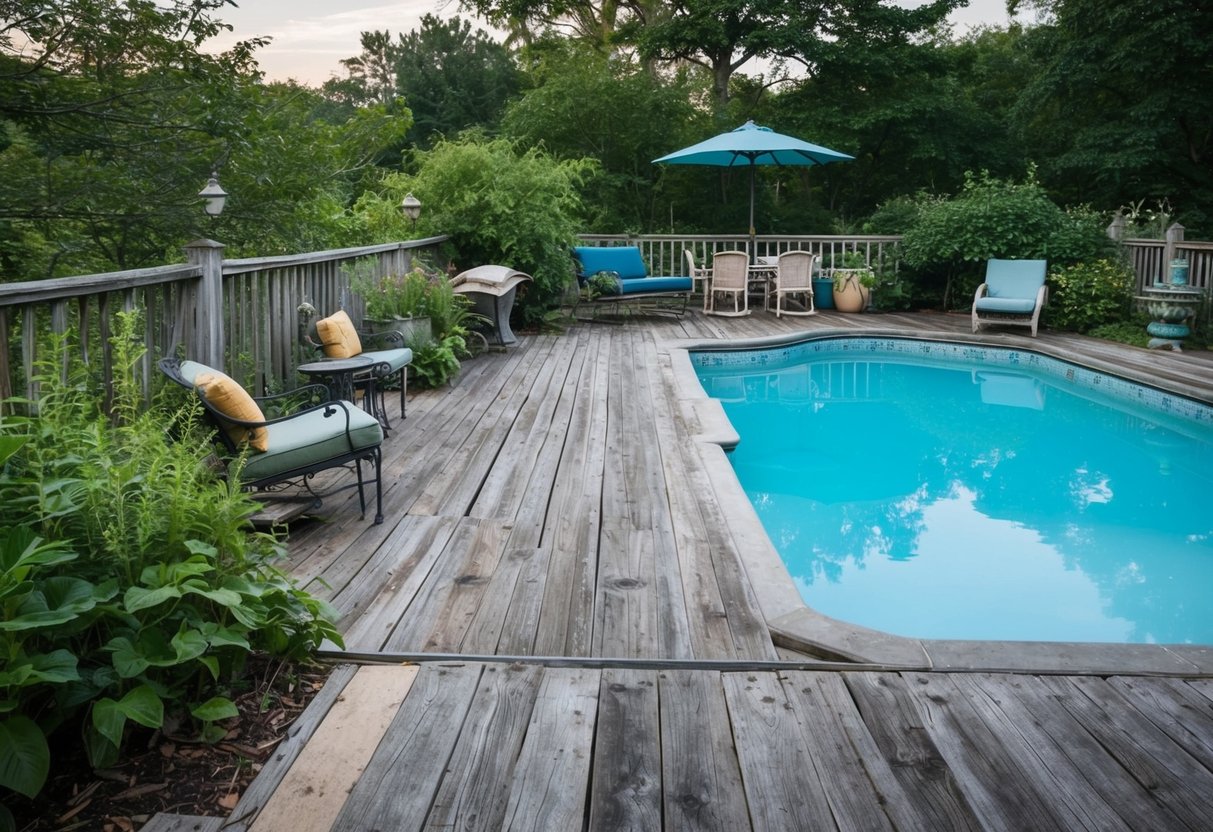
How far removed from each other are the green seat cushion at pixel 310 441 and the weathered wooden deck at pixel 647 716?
0.29 meters

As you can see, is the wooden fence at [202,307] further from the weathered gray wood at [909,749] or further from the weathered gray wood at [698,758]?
the weathered gray wood at [909,749]

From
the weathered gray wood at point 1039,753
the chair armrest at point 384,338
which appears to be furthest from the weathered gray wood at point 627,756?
the chair armrest at point 384,338

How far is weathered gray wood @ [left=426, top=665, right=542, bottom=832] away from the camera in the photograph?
1.75 m

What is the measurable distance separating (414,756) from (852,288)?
10811mm

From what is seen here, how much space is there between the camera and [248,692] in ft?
7.14

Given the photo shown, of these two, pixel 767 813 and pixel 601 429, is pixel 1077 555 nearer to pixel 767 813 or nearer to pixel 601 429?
pixel 601 429

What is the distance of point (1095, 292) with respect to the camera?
9.85 meters

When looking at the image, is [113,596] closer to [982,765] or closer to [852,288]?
[982,765]

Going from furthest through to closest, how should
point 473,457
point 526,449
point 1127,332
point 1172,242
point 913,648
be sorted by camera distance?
point 1127,332 → point 1172,242 → point 526,449 → point 473,457 → point 913,648

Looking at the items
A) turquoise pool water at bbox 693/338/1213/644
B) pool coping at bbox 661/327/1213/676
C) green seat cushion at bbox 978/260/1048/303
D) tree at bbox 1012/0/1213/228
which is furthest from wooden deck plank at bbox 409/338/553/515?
tree at bbox 1012/0/1213/228

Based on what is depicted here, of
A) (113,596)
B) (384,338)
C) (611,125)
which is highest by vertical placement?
(611,125)

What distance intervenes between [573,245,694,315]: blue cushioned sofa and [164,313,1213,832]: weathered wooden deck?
23.1ft

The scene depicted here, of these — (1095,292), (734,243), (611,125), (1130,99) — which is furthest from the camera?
(1130,99)

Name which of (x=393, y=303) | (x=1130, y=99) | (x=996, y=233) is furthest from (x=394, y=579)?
(x=1130, y=99)
